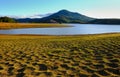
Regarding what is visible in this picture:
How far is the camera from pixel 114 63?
28.4ft

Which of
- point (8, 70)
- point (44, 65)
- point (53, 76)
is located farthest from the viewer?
point (44, 65)

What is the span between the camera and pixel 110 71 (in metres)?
7.66

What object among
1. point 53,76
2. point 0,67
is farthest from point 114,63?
point 0,67

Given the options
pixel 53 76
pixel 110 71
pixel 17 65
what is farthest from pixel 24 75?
pixel 110 71

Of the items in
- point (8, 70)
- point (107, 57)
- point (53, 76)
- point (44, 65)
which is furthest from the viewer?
point (107, 57)

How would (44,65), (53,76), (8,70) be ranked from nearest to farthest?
(53,76), (8,70), (44,65)

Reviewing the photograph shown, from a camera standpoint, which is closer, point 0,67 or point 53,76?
point 53,76

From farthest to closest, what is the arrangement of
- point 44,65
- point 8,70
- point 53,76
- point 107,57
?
1. point 107,57
2. point 44,65
3. point 8,70
4. point 53,76

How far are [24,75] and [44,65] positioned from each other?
1580 mm

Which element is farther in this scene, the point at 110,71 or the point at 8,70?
the point at 8,70

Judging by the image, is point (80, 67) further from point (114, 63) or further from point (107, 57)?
point (107, 57)

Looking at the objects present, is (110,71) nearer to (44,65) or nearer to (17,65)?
(44,65)

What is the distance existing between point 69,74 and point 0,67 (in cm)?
324

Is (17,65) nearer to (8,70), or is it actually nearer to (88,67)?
(8,70)
